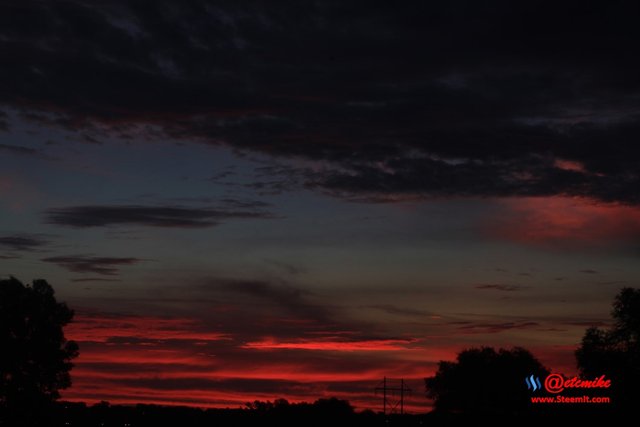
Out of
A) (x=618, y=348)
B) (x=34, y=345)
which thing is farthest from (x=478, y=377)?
(x=34, y=345)

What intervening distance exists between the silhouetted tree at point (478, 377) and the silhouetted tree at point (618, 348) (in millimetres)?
55178

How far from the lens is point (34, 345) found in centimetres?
9550

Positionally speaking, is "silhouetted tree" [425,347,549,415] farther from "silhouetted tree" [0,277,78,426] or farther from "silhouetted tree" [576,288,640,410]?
"silhouetted tree" [0,277,78,426]

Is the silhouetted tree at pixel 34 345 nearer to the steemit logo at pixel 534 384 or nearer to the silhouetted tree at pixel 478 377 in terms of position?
→ the steemit logo at pixel 534 384

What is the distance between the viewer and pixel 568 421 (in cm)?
10431

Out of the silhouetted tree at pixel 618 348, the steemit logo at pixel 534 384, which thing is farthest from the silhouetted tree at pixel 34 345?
the silhouetted tree at pixel 618 348

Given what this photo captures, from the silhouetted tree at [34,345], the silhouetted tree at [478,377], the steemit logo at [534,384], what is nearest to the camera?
the silhouetted tree at [34,345]

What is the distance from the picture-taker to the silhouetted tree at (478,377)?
175125mm

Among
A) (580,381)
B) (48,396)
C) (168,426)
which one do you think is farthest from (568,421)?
(168,426)

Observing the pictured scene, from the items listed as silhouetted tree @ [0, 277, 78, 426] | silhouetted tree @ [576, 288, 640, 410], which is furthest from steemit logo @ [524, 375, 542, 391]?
silhouetted tree @ [0, 277, 78, 426]

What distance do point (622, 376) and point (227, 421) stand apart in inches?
3312

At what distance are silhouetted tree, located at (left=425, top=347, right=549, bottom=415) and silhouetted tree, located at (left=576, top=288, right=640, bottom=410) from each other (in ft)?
181

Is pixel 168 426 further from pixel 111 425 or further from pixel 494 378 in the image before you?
pixel 494 378

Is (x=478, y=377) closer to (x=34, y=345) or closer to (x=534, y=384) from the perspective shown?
(x=534, y=384)
